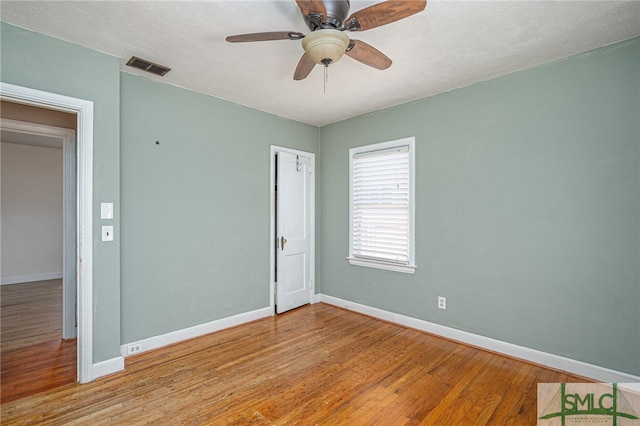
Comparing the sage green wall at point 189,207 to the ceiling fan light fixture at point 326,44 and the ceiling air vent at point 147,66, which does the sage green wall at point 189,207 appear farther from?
the ceiling fan light fixture at point 326,44

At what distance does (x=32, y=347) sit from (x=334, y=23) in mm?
4148

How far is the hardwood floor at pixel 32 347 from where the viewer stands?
2471 millimetres

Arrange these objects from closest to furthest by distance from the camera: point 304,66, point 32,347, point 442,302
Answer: point 304,66
point 32,347
point 442,302

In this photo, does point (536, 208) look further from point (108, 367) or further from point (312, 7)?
point (108, 367)

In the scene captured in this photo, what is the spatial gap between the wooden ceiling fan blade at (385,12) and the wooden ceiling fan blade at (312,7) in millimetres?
173

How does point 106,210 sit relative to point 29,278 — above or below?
above

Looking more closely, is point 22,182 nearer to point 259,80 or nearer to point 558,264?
point 259,80

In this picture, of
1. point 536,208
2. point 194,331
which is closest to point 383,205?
point 536,208

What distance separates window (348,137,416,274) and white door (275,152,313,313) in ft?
2.26

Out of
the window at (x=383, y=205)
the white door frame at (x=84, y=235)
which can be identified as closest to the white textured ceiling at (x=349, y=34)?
the white door frame at (x=84, y=235)

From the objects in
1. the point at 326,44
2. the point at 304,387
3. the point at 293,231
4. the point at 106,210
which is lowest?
the point at 304,387

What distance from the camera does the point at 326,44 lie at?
5.93 ft

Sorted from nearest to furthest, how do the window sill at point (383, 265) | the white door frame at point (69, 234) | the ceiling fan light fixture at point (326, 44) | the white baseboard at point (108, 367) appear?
1. the ceiling fan light fixture at point (326, 44)
2. the white baseboard at point (108, 367)
3. the white door frame at point (69, 234)
4. the window sill at point (383, 265)

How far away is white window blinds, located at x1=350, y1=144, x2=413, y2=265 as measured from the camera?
3775 mm
